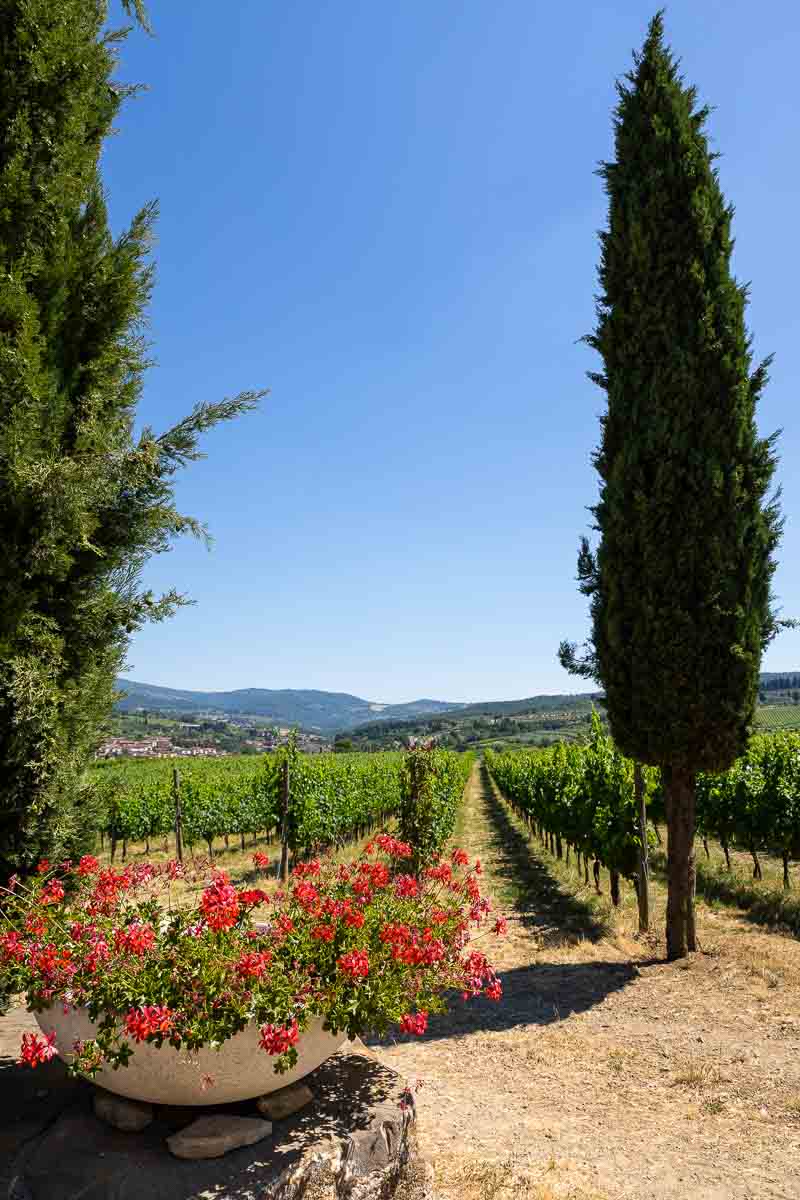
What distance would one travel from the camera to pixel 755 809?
15508mm

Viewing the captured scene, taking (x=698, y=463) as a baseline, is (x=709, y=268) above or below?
above

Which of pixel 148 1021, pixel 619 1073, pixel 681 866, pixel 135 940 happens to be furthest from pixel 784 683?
pixel 148 1021

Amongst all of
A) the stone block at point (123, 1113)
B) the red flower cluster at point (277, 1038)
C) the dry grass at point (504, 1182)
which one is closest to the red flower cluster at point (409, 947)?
the red flower cluster at point (277, 1038)

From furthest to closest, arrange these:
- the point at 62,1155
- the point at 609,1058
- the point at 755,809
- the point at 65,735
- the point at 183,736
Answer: the point at 183,736, the point at 755,809, the point at 609,1058, the point at 65,735, the point at 62,1155

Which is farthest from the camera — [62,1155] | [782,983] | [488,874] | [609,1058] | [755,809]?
[488,874]

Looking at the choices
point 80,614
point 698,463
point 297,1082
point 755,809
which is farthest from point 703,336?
point 755,809

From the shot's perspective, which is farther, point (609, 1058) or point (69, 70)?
point (609, 1058)

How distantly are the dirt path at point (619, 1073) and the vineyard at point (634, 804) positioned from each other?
2.06 metres

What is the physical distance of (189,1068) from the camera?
10.4ft

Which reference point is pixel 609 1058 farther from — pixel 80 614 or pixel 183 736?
pixel 183 736

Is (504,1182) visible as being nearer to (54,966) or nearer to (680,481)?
(54,966)

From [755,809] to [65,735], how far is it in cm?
1545

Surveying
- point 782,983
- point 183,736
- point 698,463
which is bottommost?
point 183,736

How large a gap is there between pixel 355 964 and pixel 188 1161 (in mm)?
1062
